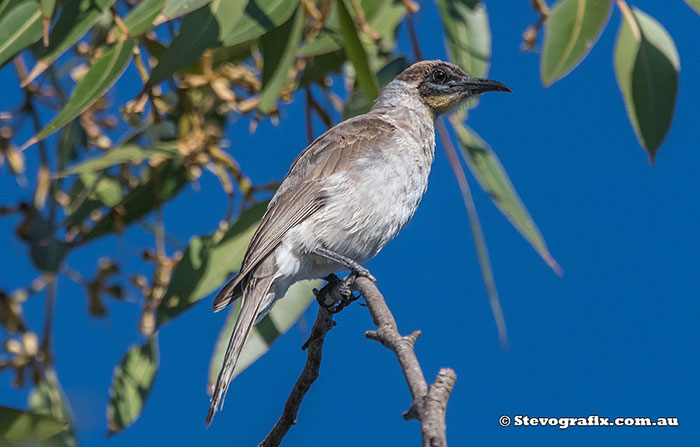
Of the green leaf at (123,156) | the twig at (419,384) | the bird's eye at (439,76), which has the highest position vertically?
the bird's eye at (439,76)

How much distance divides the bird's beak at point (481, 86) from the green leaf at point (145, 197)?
3.09 ft

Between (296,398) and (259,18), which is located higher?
(259,18)

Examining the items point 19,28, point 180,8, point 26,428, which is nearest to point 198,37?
point 180,8

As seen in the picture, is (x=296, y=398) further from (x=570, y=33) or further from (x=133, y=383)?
(x=570, y=33)

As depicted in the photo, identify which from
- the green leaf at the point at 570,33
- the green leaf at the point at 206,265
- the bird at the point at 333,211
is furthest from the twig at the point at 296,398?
the green leaf at the point at 570,33

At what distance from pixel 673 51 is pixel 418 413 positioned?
6.02 feet

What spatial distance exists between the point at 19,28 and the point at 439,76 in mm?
1333

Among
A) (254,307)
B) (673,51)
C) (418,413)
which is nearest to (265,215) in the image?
(254,307)

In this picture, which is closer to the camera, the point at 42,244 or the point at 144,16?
the point at 144,16

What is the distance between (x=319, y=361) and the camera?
82.3 inches

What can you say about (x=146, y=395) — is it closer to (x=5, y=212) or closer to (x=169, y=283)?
(x=169, y=283)

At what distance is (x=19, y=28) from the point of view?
248 centimetres

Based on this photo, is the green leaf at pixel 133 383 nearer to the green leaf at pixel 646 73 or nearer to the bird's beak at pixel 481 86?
the bird's beak at pixel 481 86

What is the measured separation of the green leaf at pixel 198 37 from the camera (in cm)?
240
